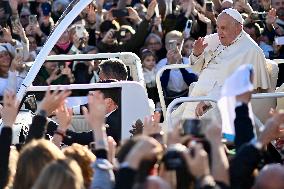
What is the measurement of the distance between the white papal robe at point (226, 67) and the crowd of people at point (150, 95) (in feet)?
0.04

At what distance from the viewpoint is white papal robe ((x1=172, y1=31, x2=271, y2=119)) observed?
9.84m

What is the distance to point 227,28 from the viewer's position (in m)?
10.1

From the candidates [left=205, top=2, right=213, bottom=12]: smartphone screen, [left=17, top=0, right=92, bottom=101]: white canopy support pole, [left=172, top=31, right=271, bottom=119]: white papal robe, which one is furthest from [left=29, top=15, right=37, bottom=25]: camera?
[left=17, top=0, right=92, bottom=101]: white canopy support pole

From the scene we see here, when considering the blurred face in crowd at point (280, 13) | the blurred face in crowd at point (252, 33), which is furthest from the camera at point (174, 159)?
the blurred face in crowd at point (280, 13)

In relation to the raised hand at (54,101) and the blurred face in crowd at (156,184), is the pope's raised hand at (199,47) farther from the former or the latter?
the blurred face in crowd at (156,184)

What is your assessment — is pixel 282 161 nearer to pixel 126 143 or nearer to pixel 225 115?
pixel 225 115

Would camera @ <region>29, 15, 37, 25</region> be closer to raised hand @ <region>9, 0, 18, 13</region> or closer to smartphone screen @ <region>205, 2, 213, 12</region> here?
raised hand @ <region>9, 0, 18, 13</region>

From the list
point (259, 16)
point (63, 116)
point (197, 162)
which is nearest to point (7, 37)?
point (259, 16)

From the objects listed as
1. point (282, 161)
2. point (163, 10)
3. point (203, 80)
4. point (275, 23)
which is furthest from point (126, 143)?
point (163, 10)

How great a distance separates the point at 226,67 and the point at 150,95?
3.22m

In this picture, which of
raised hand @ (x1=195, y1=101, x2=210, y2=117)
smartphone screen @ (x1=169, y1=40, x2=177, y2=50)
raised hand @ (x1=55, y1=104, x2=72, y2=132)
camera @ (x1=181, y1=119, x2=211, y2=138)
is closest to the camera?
camera @ (x1=181, y1=119, x2=211, y2=138)

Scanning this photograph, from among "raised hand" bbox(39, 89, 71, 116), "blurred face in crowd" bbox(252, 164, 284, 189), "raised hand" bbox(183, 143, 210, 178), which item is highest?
"raised hand" bbox(39, 89, 71, 116)

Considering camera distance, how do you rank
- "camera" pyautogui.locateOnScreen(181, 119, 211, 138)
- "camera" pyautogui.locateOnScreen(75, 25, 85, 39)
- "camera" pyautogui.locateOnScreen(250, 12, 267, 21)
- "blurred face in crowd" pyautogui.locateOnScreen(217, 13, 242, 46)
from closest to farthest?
"camera" pyautogui.locateOnScreen(181, 119, 211, 138) → "blurred face in crowd" pyautogui.locateOnScreen(217, 13, 242, 46) → "camera" pyautogui.locateOnScreen(250, 12, 267, 21) → "camera" pyautogui.locateOnScreen(75, 25, 85, 39)

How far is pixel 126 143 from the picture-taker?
609 centimetres
